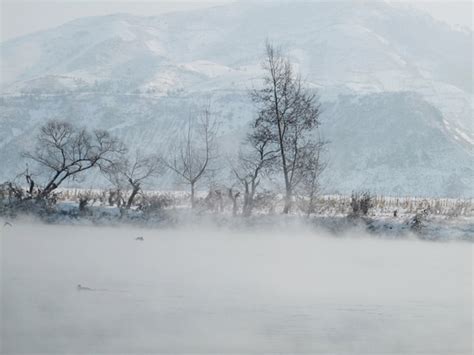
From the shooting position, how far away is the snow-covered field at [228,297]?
11539 mm

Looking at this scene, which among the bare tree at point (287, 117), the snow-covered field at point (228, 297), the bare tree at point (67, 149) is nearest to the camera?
the snow-covered field at point (228, 297)

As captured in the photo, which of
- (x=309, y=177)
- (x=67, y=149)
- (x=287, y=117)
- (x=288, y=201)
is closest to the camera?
(x=288, y=201)

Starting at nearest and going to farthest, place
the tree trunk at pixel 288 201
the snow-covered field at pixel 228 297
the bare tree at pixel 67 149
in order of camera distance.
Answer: the snow-covered field at pixel 228 297 < the tree trunk at pixel 288 201 < the bare tree at pixel 67 149

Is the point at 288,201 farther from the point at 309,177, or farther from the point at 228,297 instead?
the point at 228,297

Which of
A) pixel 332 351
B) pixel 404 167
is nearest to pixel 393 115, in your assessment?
pixel 404 167

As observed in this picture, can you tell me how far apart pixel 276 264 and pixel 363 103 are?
138 m

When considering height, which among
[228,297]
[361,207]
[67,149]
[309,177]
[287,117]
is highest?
[287,117]

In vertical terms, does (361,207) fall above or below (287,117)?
below

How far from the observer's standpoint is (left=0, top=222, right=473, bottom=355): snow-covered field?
11539 millimetres

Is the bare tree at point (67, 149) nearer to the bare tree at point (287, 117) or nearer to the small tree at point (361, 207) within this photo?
the bare tree at point (287, 117)

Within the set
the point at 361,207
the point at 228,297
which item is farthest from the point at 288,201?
the point at 228,297

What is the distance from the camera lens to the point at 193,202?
3381 cm

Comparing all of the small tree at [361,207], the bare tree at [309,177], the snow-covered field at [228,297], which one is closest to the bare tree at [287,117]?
the bare tree at [309,177]

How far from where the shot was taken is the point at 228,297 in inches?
600
